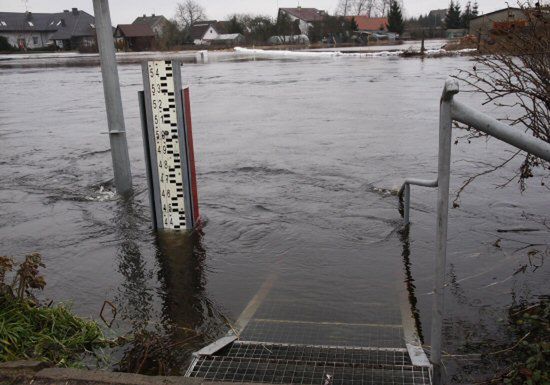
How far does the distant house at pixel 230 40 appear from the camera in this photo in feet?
320

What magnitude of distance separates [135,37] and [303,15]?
38.6 meters

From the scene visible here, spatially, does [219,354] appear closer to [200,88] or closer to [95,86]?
[200,88]

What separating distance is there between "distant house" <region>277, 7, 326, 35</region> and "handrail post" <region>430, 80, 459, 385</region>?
359 ft

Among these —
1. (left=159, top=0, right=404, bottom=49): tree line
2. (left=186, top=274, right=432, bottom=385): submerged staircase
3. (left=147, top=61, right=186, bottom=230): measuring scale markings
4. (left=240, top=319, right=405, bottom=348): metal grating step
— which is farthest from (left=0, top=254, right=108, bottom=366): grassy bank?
(left=159, top=0, right=404, bottom=49): tree line

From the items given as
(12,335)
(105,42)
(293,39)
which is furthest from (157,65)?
(293,39)

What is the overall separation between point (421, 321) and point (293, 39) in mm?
92123

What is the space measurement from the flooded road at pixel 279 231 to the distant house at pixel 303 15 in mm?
101219

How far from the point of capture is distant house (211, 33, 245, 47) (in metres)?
97.5

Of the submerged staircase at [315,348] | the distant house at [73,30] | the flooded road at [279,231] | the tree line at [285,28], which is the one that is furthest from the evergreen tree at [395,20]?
the submerged staircase at [315,348]

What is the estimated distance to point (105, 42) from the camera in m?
7.38

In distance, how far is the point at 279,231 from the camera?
659 centimetres

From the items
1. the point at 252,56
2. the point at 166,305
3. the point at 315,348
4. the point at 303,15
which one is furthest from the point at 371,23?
the point at 315,348

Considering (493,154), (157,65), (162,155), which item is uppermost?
(157,65)

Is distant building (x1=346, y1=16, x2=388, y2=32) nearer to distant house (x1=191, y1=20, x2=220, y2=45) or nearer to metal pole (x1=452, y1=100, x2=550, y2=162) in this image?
distant house (x1=191, y1=20, x2=220, y2=45)
